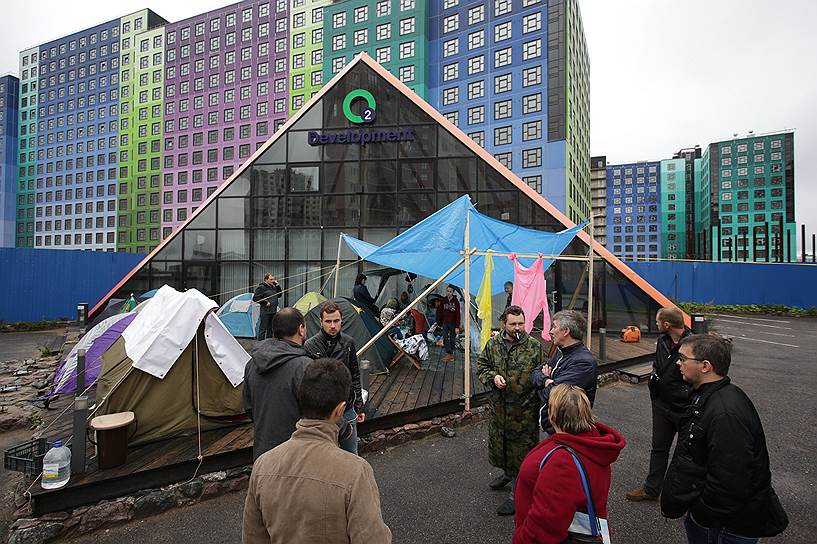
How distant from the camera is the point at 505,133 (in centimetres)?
3847

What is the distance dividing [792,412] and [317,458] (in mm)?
8761

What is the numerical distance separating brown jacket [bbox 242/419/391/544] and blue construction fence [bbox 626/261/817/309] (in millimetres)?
25010

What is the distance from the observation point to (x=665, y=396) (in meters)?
3.71

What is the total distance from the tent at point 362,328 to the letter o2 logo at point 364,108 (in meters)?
7.54

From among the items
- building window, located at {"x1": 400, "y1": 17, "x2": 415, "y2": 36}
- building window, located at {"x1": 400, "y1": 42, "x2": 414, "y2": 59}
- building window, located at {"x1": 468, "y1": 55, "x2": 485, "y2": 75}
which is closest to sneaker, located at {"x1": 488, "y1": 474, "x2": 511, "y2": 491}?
building window, located at {"x1": 468, "y1": 55, "x2": 485, "y2": 75}

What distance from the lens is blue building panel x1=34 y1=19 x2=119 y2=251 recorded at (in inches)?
2421

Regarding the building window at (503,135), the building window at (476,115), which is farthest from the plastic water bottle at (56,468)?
the building window at (476,115)

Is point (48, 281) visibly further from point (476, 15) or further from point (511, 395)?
point (476, 15)

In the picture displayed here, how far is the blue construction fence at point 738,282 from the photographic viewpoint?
2197cm

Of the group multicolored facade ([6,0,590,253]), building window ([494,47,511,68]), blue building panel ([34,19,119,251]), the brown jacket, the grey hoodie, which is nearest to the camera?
the brown jacket

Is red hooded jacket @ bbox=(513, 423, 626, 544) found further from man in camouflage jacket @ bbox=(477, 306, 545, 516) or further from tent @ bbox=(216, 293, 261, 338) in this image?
tent @ bbox=(216, 293, 261, 338)

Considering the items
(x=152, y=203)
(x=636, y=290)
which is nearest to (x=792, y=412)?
(x=636, y=290)

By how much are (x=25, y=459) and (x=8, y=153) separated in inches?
3887

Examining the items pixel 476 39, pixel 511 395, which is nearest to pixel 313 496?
pixel 511 395
